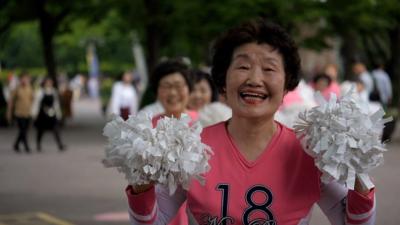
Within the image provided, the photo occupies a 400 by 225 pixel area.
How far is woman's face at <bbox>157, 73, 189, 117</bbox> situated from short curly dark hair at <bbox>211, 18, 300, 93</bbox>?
243 centimetres

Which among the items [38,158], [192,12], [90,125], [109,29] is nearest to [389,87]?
[192,12]

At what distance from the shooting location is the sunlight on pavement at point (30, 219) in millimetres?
8219

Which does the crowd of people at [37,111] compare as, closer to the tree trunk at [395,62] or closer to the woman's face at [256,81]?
the tree trunk at [395,62]

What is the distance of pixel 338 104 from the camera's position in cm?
269

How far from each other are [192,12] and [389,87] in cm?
506

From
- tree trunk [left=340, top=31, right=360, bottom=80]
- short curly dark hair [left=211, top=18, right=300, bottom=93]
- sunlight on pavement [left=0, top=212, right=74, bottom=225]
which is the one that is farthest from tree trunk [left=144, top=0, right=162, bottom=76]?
short curly dark hair [left=211, top=18, right=300, bottom=93]

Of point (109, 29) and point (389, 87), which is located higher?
point (109, 29)

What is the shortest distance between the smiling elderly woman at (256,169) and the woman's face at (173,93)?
2.54m

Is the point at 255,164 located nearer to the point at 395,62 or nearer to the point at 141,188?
the point at 141,188

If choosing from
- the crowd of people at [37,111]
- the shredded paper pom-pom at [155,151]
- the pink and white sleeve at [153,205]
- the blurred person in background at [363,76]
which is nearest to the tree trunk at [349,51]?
the blurred person in background at [363,76]

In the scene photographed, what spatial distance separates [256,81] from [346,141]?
0.44 metres

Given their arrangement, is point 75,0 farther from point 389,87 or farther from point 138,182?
point 138,182

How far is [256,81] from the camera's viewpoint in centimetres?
284

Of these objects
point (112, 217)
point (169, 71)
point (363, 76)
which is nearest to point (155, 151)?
point (169, 71)
